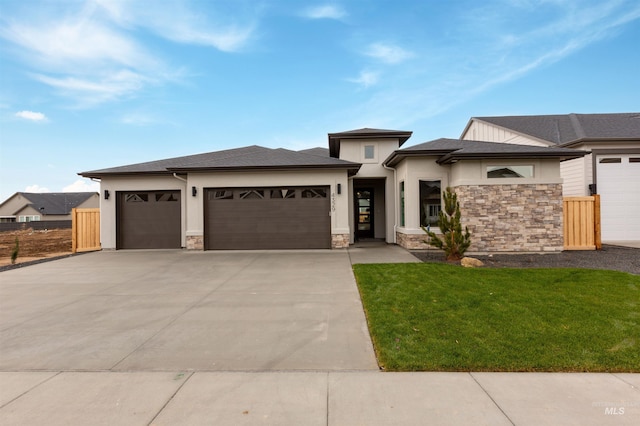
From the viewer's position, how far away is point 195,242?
12.2m

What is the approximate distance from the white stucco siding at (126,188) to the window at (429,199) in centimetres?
991

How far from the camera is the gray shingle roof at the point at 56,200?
1879 inches

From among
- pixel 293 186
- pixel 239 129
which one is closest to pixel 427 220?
pixel 293 186

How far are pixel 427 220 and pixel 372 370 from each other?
9.16m

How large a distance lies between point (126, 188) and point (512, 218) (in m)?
15.4

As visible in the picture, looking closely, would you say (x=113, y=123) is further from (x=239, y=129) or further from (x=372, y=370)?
(x=372, y=370)

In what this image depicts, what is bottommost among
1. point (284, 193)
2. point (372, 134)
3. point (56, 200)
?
point (284, 193)

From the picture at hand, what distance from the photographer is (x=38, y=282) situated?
7406mm

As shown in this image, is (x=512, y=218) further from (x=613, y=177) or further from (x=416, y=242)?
(x=613, y=177)

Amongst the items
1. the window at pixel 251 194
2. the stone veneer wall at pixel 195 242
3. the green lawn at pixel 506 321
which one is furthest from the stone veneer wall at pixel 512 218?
the stone veneer wall at pixel 195 242

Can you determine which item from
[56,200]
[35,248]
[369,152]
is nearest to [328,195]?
[369,152]

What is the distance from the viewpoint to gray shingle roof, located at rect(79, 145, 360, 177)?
11.7 m

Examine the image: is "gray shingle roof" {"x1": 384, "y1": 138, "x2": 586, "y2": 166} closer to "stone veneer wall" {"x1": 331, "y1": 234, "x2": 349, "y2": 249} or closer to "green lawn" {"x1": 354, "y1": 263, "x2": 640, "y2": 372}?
"stone veneer wall" {"x1": 331, "y1": 234, "x2": 349, "y2": 249}

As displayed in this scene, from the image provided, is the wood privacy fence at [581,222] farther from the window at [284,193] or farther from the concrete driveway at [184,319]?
the window at [284,193]
